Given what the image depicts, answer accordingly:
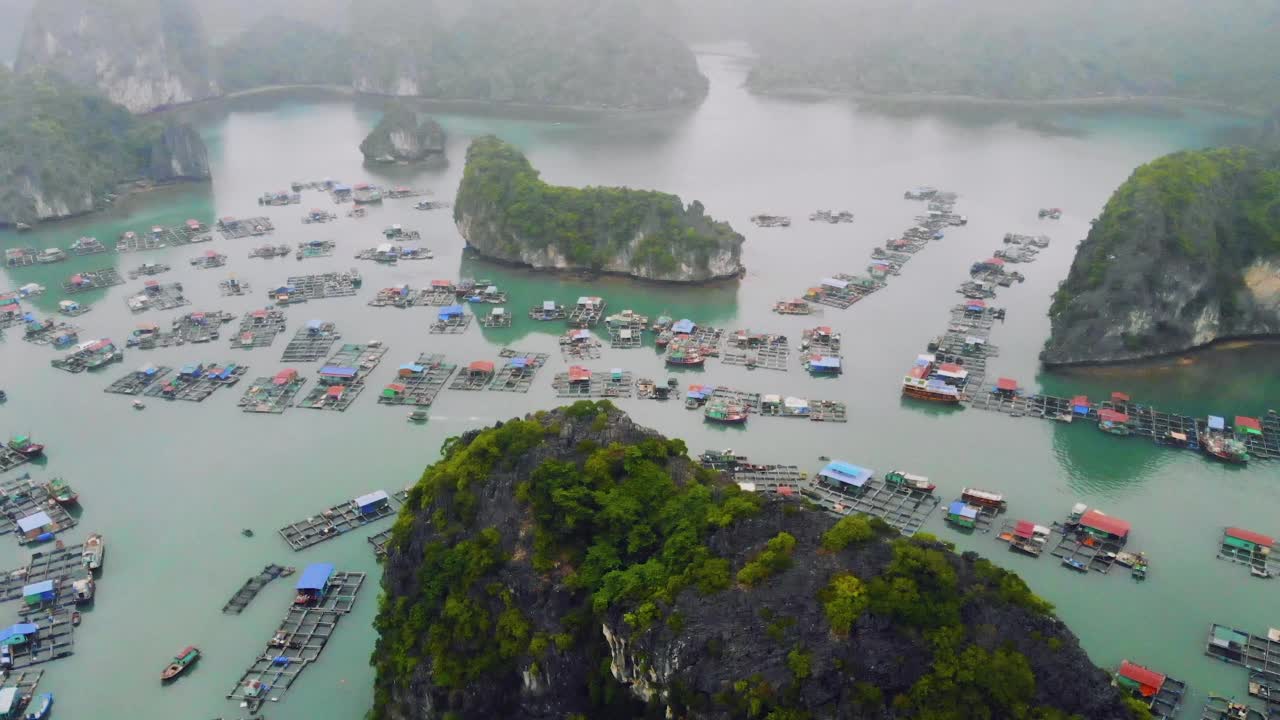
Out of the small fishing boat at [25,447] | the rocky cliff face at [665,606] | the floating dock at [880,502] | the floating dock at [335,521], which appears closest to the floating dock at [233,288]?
the small fishing boat at [25,447]

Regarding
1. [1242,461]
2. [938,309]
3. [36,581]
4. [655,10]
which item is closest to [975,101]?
[655,10]

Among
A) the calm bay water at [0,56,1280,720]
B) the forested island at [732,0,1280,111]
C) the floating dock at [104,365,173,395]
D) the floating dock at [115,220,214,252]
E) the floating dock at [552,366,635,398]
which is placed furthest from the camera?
the forested island at [732,0,1280,111]

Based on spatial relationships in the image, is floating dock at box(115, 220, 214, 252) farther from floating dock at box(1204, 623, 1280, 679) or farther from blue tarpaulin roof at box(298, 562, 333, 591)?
floating dock at box(1204, 623, 1280, 679)

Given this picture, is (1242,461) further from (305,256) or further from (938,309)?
(305,256)

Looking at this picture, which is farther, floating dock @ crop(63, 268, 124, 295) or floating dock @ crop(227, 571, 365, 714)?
floating dock @ crop(63, 268, 124, 295)

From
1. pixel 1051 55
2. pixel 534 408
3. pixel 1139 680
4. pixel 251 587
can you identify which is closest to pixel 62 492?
pixel 251 587

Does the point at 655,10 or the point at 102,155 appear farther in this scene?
the point at 655,10

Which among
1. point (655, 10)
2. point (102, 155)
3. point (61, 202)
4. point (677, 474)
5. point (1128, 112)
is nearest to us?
point (677, 474)

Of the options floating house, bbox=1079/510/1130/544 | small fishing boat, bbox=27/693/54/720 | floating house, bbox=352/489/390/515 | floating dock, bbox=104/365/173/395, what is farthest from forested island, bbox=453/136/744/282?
small fishing boat, bbox=27/693/54/720

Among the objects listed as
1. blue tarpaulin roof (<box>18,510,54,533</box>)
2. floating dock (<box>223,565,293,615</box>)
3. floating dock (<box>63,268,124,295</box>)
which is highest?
floating dock (<box>63,268,124,295</box>)
